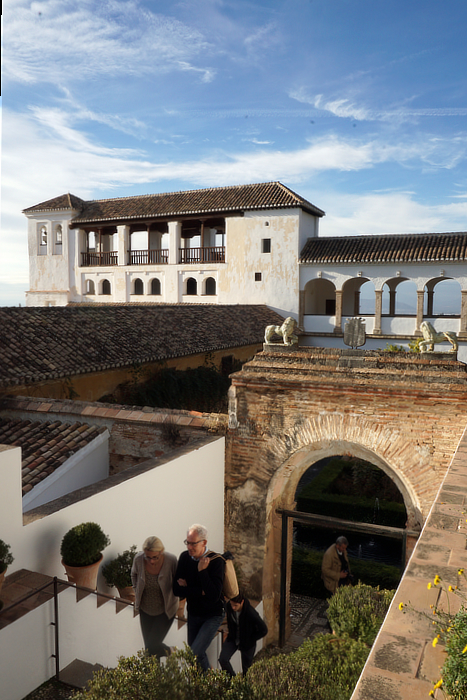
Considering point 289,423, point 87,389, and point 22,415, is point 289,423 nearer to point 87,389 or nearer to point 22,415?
point 22,415

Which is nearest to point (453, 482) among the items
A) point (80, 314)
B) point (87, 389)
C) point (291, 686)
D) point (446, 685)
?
point (291, 686)

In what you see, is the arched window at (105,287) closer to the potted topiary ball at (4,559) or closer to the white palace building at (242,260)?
the white palace building at (242,260)

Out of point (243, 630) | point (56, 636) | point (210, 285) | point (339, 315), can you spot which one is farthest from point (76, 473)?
point (210, 285)

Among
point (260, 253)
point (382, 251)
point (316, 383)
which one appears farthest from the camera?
point (260, 253)

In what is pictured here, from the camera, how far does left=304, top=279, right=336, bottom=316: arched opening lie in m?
25.9

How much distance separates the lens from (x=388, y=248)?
2222 centimetres

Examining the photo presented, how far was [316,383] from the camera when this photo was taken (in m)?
7.26

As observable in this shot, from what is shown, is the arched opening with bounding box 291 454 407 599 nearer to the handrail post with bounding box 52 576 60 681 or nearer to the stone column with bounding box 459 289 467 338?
the handrail post with bounding box 52 576 60 681

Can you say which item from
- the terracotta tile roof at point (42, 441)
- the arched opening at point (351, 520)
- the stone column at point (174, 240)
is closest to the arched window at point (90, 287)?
the stone column at point (174, 240)

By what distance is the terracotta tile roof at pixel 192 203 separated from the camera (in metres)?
23.8

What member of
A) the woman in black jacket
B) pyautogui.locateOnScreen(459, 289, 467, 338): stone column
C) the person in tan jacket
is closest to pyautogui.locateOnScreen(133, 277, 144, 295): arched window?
pyautogui.locateOnScreen(459, 289, 467, 338): stone column

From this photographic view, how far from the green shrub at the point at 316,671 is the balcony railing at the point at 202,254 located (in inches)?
854

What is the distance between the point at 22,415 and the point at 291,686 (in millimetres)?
5837

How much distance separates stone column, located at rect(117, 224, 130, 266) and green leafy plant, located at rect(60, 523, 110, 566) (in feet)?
75.4
